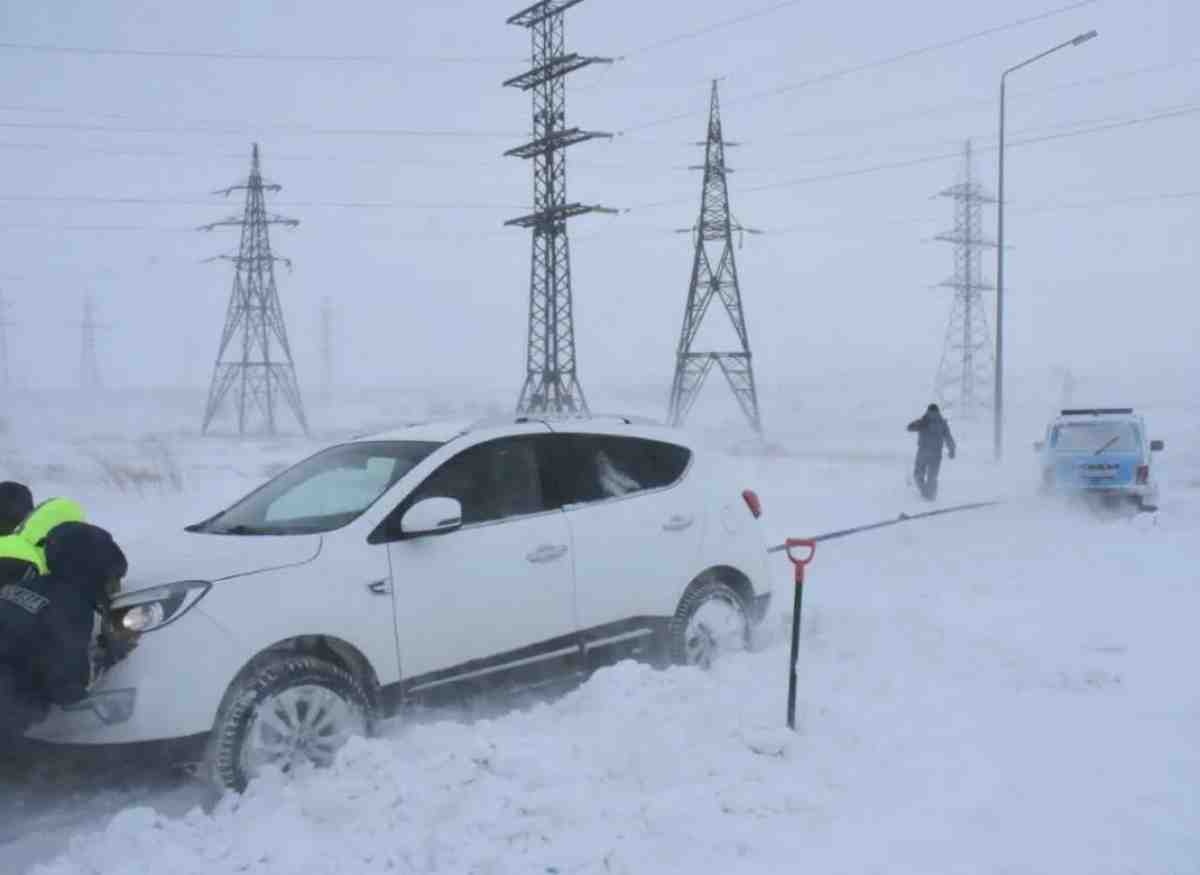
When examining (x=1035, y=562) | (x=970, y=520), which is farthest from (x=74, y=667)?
(x=970, y=520)

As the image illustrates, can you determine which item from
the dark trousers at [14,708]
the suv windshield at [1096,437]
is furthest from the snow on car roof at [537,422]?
the suv windshield at [1096,437]

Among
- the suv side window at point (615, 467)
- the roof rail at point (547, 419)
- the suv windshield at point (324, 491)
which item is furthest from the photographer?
the suv side window at point (615, 467)

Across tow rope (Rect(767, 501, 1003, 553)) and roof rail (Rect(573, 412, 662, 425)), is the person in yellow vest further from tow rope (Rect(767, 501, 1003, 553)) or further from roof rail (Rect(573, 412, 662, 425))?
tow rope (Rect(767, 501, 1003, 553))

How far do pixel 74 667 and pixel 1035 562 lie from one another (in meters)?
10.0

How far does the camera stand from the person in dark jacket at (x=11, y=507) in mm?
5879

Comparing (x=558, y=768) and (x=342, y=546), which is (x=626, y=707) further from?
(x=342, y=546)

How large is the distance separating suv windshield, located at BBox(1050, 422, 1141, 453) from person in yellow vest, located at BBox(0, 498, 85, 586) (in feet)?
55.2

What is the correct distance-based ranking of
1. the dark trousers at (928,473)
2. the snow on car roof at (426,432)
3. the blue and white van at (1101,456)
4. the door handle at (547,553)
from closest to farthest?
the door handle at (547,553) → the snow on car roof at (426,432) → the blue and white van at (1101,456) → the dark trousers at (928,473)

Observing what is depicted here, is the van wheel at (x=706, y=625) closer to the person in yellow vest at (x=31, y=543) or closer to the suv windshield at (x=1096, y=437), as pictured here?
the person in yellow vest at (x=31, y=543)

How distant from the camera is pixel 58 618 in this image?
Result: 481 cm

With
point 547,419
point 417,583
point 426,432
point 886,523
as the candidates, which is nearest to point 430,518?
point 417,583

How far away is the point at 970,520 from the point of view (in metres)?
17.1

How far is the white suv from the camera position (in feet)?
16.6

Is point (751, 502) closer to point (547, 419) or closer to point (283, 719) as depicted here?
point (547, 419)
